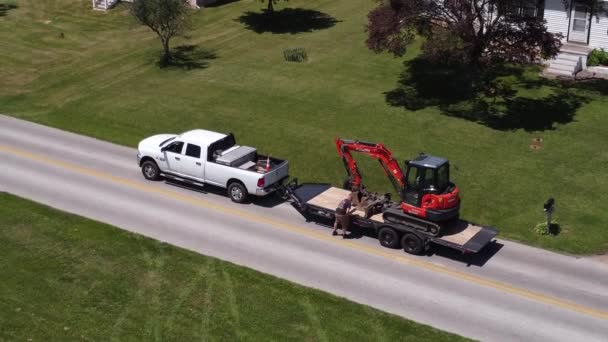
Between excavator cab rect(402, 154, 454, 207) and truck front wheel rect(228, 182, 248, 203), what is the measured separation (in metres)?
6.65

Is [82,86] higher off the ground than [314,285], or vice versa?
[82,86]

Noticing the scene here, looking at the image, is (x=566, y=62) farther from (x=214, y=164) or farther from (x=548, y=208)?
(x=214, y=164)

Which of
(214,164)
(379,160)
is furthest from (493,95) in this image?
(214,164)

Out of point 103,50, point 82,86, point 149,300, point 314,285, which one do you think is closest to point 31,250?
point 149,300

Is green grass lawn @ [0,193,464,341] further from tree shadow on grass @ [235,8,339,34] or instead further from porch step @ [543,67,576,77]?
tree shadow on grass @ [235,8,339,34]

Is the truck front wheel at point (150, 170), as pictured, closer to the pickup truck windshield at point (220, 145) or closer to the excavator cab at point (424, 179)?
the pickup truck windshield at point (220, 145)

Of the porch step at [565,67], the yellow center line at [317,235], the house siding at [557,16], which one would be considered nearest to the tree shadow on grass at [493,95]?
the porch step at [565,67]

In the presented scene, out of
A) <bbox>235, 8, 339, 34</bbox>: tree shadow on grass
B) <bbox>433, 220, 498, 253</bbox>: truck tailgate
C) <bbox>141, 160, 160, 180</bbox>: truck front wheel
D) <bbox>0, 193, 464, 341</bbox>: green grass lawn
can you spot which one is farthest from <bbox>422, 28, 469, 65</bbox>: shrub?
<bbox>0, 193, 464, 341</bbox>: green grass lawn

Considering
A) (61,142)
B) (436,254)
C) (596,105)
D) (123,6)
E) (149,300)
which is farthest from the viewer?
(123,6)

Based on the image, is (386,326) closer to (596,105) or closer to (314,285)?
(314,285)

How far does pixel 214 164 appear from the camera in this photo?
29.6 metres

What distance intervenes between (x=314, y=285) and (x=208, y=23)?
108 ft

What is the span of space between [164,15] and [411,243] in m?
24.5

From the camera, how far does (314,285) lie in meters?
24.0
